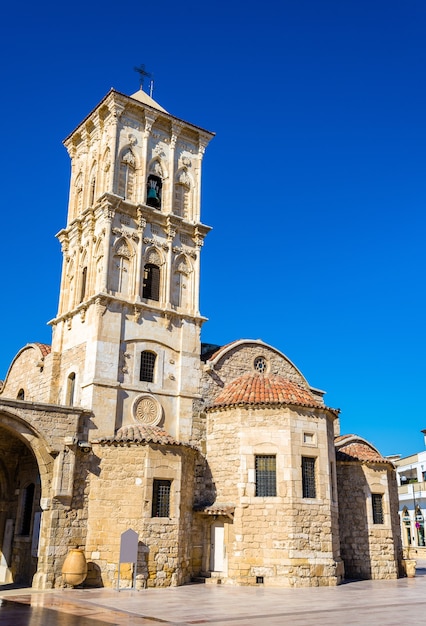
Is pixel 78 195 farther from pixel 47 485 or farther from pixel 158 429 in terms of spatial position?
pixel 47 485

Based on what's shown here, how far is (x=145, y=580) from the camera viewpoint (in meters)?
18.4

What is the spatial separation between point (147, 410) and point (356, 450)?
30.7 ft

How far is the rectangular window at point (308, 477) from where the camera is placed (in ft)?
68.0

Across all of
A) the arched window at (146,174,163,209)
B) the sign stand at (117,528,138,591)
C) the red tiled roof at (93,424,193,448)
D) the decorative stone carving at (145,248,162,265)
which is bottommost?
the sign stand at (117,528,138,591)

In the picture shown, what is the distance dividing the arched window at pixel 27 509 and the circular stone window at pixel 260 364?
10.2 metres

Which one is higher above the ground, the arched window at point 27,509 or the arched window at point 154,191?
the arched window at point 154,191

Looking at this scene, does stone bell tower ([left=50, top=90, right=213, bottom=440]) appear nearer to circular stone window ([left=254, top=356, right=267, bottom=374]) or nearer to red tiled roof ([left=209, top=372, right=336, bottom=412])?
red tiled roof ([left=209, top=372, right=336, bottom=412])

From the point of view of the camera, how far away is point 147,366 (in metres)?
22.9

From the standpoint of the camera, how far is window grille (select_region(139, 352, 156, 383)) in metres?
22.7

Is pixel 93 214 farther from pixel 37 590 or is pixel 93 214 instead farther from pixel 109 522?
pixel 37 590

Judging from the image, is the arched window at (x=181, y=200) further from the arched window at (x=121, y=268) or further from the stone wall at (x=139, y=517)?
the stone wall at (x=139, y=517)

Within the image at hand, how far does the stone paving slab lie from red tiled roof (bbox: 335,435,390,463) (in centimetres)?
565

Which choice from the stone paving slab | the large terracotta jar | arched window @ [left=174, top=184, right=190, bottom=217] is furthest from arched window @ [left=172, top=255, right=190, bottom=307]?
the stone paving slab

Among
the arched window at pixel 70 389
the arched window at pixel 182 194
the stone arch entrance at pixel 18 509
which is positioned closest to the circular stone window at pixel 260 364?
the arched window at pixel 182 194
